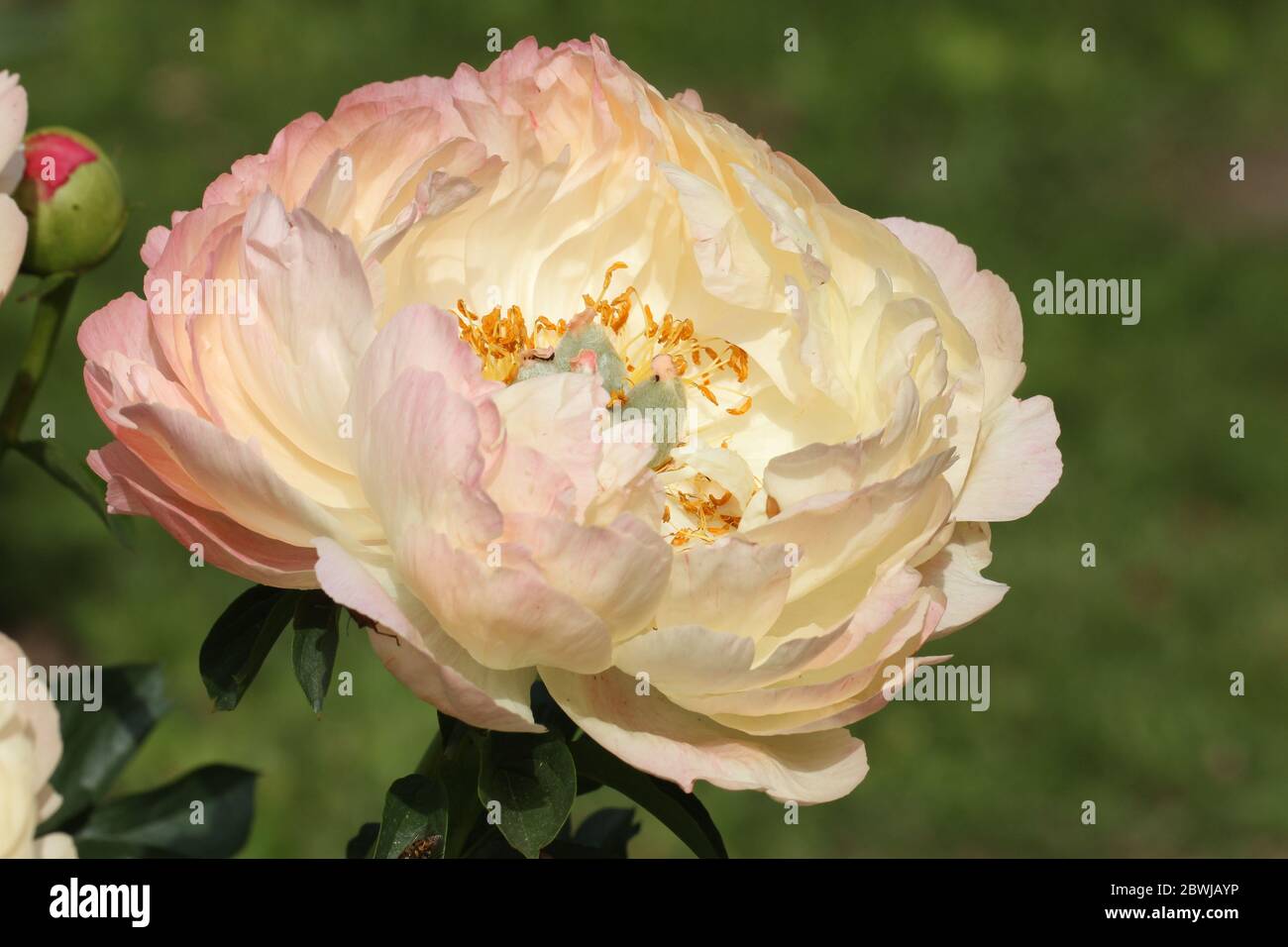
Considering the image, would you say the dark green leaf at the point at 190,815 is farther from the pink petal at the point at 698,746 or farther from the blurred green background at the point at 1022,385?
the blurred green background at the point at 1022,385

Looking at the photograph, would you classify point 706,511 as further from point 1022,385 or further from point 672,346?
point 1022,385

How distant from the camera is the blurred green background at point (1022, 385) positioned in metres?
2.41

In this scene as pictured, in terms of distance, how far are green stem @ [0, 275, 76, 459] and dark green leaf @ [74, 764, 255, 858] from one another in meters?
0.28

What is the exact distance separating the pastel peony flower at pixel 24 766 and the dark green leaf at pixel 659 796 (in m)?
0.27

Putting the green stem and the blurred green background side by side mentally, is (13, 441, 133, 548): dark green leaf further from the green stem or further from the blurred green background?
the blurred green background

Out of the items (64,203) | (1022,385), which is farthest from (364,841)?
(1022,385)

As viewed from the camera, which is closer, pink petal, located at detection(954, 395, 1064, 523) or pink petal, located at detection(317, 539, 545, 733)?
pink petal, located at detection(317, 539, 545, 733)

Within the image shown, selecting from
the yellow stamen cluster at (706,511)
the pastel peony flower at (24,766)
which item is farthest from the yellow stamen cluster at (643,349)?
the pastel peony flower at (24,766)

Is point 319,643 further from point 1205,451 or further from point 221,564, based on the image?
point 1205,451

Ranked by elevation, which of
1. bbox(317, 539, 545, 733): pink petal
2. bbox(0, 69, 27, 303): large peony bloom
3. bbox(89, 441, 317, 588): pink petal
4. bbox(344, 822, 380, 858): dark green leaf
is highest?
bbox(0, 69, 27, 303): large peony bloom

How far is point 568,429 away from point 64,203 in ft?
1.67

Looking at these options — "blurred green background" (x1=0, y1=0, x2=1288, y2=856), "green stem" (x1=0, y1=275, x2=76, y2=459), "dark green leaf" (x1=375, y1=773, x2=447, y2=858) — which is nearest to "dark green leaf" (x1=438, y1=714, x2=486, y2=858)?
"dark green leaf" (x1=375, y1=773, x2=447, y2=858)

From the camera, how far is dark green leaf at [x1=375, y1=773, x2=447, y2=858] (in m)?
0.77
